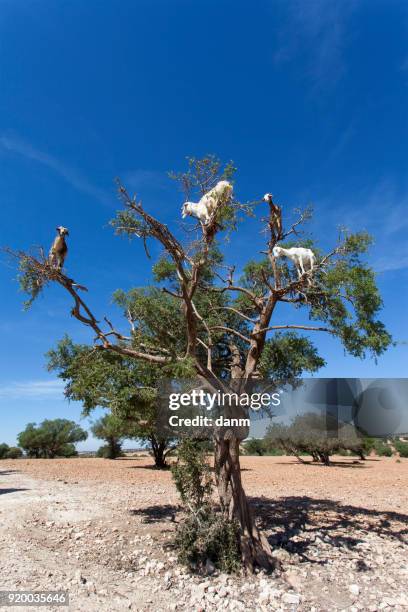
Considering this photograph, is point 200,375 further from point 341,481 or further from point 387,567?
point 341,481

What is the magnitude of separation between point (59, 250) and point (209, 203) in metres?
2.52

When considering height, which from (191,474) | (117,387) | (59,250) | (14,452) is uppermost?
(59,250)

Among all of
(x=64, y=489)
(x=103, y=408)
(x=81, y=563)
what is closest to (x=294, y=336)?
(x=103, y=408)

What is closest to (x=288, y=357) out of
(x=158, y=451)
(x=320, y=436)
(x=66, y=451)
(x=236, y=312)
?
(x=236, y=312)

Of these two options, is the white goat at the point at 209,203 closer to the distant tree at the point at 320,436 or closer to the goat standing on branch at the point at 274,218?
the goat standing on branch at the point at 274,218

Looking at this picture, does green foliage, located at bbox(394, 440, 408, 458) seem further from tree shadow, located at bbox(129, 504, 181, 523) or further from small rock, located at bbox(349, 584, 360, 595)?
small rock, located at bbox(349, 584, 360, 595)

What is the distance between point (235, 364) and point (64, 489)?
26.1 feet

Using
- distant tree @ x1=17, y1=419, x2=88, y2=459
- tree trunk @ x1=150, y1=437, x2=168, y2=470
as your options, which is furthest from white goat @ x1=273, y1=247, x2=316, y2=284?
distant tree @ x1=17, y1=419, x2=88, y2=459

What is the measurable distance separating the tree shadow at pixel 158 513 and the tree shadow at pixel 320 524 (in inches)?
80.3

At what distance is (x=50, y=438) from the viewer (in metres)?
37.9

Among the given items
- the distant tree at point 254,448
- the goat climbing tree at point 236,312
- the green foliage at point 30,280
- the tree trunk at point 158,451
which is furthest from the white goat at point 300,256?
the distant tree at point 254,448

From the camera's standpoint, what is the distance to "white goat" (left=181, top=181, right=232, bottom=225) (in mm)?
6570

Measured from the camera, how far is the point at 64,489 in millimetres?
12758

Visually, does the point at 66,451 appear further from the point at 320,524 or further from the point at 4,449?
the point at 320,524
